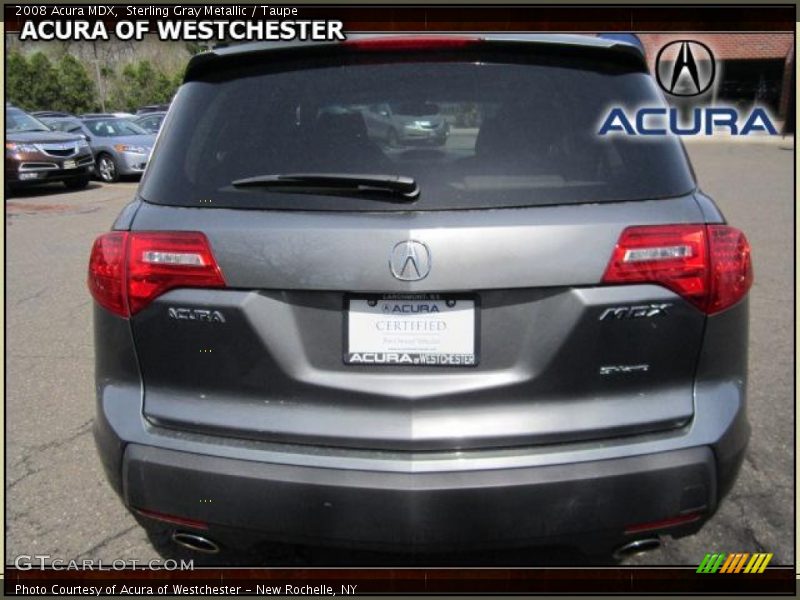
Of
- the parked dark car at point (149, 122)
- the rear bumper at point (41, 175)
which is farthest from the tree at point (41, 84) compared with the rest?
the rear bumper at point (41, 175)

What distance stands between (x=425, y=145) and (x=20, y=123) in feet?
52.1

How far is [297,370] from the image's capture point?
2.12 metres

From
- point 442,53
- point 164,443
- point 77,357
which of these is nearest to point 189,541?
point 164,443

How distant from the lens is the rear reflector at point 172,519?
2213mm

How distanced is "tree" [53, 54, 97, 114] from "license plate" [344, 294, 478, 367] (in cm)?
4111

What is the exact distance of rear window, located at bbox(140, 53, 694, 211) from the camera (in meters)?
2.14

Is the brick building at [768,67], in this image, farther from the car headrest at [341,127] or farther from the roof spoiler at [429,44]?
the car headrest at [341,127]

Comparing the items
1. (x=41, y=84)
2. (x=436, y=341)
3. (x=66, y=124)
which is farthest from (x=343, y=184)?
(x=41, y=84)

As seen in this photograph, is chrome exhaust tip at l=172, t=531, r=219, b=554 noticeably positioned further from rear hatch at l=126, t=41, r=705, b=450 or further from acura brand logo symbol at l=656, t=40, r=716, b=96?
acura brand logo symbol at l=656, t=40, r=716, b=96

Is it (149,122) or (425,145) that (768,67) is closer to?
(149,122)

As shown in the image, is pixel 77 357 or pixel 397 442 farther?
pixel 77 357

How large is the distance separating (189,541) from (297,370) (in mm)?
698

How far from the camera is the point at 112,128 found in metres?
18.3

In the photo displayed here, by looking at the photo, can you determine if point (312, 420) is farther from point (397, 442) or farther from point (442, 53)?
point (442, 53)
